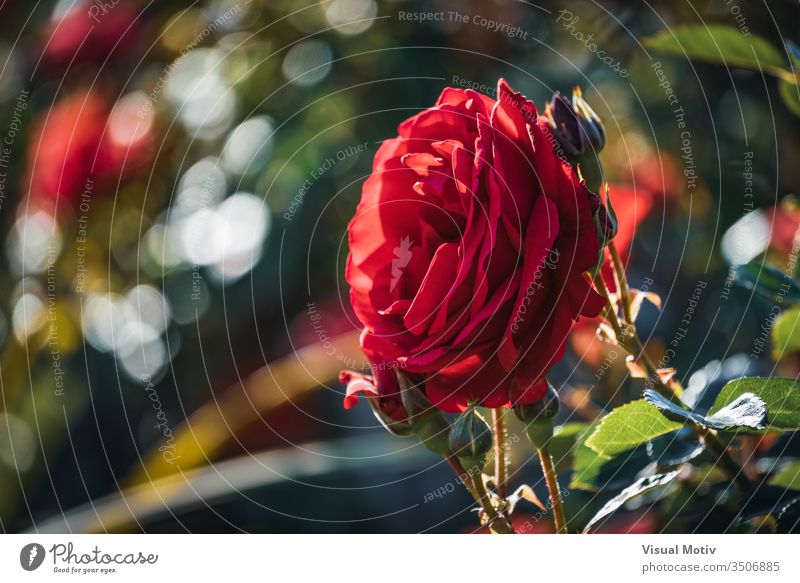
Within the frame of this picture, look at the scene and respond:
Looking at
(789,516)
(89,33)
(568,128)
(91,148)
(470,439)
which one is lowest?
(789,516)

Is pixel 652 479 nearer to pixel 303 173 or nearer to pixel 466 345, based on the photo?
pixel 466 345

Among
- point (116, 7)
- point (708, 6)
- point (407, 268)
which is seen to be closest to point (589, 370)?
point (708, 6)

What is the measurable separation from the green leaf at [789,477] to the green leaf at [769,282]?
102 millimetres

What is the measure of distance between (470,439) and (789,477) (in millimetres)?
203

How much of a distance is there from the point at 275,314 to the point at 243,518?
0.26 metres

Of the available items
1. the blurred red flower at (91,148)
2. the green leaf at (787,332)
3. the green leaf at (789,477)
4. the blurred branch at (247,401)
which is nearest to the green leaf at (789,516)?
the green leaf at (789,477)

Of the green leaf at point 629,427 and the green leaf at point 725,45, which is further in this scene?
the green leaf at point 725,45

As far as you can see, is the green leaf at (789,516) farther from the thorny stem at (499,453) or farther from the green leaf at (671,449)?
the thorny stem at (499,453)

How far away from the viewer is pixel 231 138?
0.97 metres

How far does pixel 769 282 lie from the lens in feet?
1.68

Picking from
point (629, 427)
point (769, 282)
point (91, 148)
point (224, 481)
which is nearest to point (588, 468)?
point (629, 427)
